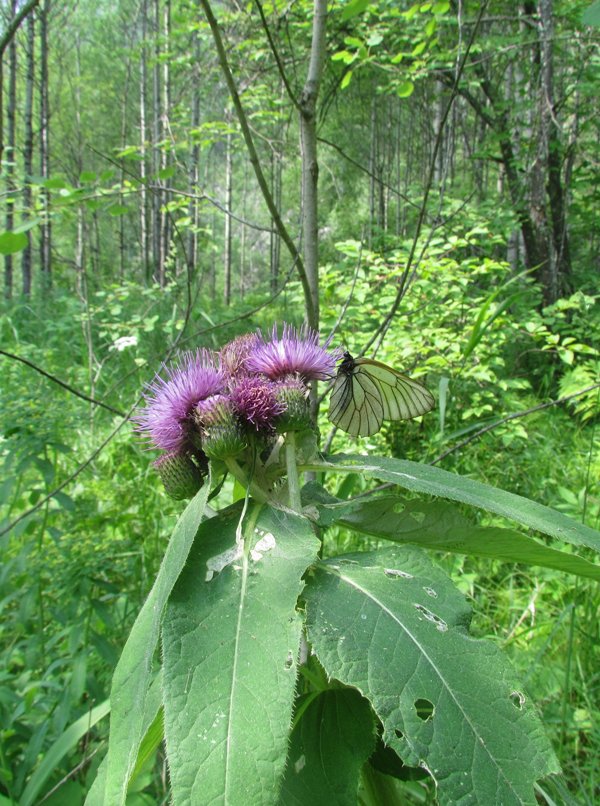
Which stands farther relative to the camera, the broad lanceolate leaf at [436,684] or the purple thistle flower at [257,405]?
the purple thistle flower at [257,405]

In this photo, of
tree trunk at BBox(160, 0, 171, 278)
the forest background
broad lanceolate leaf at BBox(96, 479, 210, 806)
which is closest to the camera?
broad lanceolate leaf at BBox(96, 479, 210, 806)

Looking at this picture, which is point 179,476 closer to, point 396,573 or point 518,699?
point 396,573

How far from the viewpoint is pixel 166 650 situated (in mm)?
718

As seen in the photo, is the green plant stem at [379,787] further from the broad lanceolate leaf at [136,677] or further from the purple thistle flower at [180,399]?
the purple thistle flower at [180,399]

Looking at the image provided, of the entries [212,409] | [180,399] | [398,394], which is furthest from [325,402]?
[212,409]

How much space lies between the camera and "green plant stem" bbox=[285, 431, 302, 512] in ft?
3.21

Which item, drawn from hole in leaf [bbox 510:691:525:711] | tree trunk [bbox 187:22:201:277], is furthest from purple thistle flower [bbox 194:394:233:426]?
tree trunk [bbox 187:22:201:277]

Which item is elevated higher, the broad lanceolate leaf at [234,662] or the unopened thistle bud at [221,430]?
the unopened thistle bud at [221,430]

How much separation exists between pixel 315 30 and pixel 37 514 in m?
2.92

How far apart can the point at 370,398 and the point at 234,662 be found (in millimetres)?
980

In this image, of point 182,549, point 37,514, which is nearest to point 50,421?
point 37,514

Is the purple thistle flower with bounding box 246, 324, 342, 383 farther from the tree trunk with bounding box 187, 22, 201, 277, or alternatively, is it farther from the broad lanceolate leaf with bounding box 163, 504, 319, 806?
the tree trunk with bounding box 187, 22, 201, 277

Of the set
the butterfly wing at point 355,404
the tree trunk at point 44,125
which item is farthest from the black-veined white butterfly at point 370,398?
the tree trunk at point 44,125

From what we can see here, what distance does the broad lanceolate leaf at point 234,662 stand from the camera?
631mm
